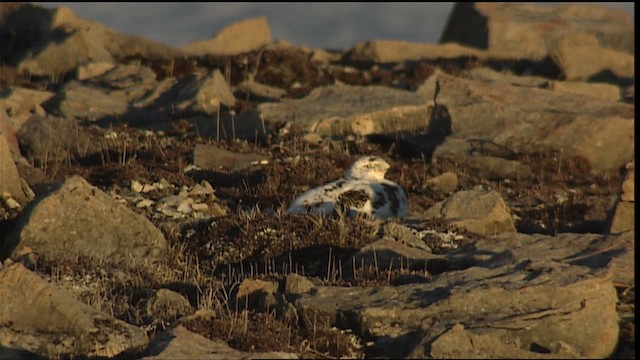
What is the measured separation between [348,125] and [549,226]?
6.57 meters

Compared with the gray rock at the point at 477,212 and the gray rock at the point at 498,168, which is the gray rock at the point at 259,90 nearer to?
the gray rock at the point at 498,168

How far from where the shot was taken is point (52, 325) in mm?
9195

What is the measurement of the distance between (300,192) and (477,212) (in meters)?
3.17

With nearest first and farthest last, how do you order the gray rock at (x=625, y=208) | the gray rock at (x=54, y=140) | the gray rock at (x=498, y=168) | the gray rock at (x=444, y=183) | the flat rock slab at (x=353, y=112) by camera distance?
1. the gray rock at (x=625, y=208)
2. the gray rock at (x=444, y=183)
3. the gray rock at (x=54, y=140)
4. the gray rock at (x=498, y=168)
5. the flat rock slab at (x=353, y=112)

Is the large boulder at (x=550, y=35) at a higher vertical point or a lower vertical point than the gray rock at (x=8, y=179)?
lower

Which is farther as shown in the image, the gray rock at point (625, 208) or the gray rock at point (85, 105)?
the gray rock at point (85, 105)

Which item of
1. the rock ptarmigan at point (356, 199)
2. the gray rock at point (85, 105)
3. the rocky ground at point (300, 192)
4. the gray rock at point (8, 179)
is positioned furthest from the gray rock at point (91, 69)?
the gray rock at point (8, 179)

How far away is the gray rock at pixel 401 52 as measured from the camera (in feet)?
116

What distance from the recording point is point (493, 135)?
23.6m

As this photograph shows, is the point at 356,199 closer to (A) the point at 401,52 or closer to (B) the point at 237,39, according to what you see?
(A) the point at 401,52

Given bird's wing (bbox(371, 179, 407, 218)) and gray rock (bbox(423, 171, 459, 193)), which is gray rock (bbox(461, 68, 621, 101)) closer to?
gray rock (bbox(423, 171, 459, 193))

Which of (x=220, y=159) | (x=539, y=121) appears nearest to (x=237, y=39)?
(x=539, y=121)

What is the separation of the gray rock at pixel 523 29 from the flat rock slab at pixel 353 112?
11.5m

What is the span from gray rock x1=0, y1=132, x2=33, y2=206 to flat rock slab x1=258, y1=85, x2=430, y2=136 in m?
8.91
